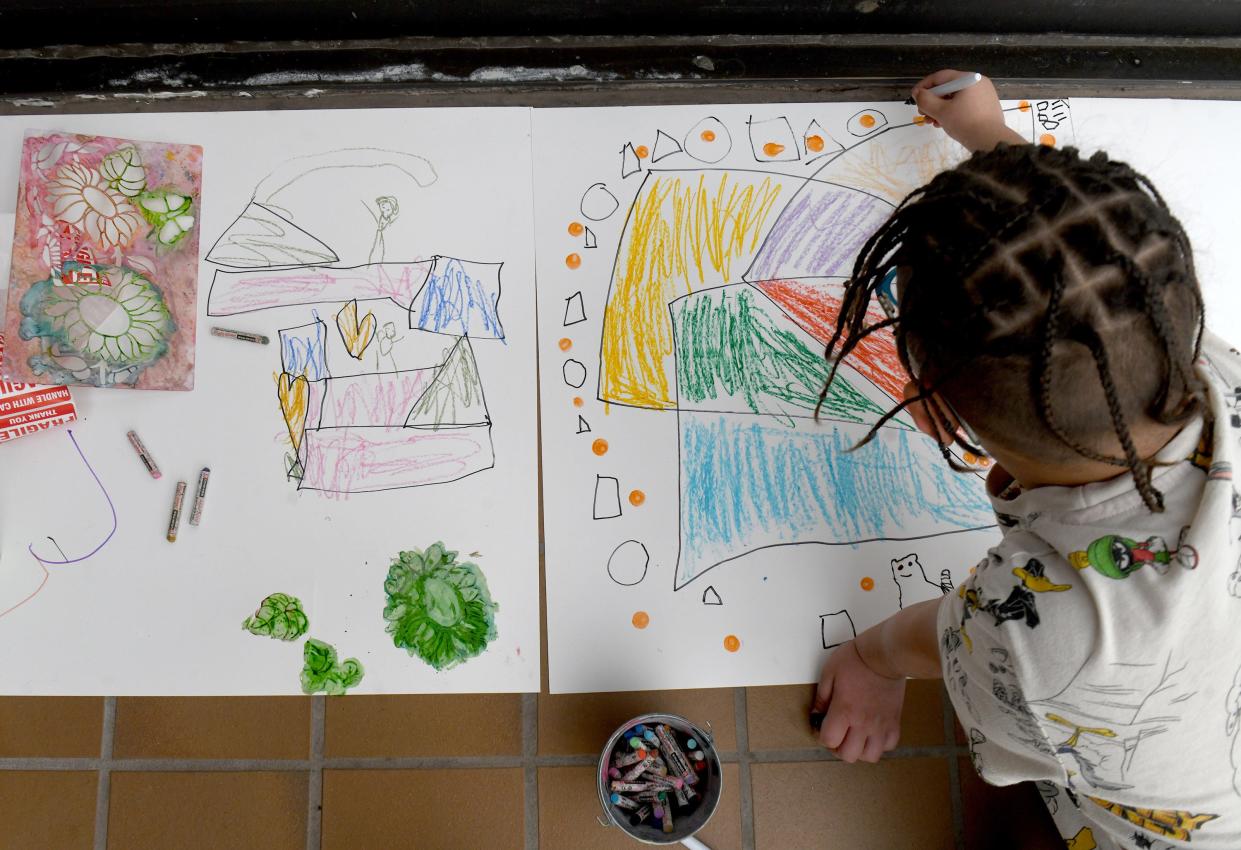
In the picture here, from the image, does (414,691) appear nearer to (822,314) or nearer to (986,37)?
(822,314)

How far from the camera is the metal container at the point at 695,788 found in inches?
26.8

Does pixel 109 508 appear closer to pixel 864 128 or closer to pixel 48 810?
pixel 48 810

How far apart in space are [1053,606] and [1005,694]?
9cm

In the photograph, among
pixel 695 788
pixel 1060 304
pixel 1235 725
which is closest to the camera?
pixel 1060 304

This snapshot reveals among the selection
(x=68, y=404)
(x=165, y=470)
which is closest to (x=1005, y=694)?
(x=165, y=470)

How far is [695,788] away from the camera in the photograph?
703mm

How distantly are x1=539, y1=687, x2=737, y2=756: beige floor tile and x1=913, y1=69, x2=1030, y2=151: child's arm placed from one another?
59 cm

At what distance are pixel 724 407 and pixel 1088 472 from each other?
0.33m

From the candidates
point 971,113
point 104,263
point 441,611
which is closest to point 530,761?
point 441,611

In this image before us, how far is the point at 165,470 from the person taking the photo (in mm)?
740

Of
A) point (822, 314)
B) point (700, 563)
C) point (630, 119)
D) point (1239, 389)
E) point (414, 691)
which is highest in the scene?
point (630, 119)

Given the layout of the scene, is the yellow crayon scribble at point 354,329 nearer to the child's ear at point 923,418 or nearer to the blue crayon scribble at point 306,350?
the blue crayon scribble at point 306,350

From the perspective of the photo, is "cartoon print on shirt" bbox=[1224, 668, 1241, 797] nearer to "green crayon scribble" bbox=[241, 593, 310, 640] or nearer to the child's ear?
the child's ear

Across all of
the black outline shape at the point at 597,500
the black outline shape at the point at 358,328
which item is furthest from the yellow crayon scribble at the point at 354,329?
the black outline shape at the point at 597,500
